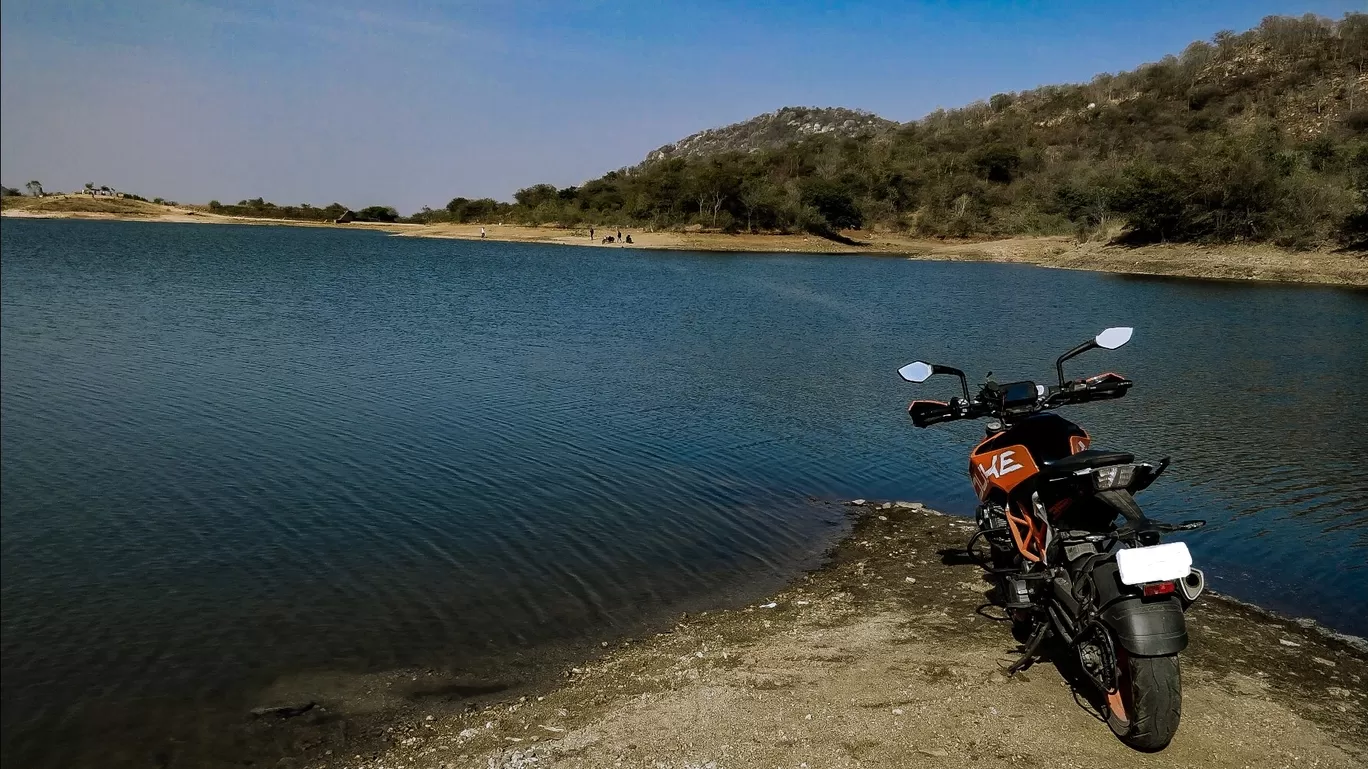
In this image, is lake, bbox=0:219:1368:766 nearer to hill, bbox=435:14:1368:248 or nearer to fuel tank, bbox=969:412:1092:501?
fuel tank, bbox=969:412:1092:501

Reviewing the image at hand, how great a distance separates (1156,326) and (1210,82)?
12811cm

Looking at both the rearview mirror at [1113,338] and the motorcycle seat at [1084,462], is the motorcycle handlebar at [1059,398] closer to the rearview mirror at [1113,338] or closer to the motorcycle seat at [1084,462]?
the rearview mirror at [1113,338]

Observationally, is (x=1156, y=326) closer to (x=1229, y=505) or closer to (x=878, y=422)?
(x=878, y=422)

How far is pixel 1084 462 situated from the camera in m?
5.26

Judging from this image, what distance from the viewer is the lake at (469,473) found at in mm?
6859

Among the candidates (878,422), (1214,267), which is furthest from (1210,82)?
(878,422)

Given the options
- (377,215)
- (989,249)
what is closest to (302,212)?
(377,215)

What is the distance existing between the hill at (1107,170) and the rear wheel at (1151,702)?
187 feet

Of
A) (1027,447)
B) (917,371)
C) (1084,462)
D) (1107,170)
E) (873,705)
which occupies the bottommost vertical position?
(873,705)

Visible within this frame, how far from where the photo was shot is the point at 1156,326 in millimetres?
29359

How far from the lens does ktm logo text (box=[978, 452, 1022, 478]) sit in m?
6.19

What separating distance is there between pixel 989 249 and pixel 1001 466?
252 feet

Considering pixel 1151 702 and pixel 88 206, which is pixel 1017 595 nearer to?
pixel 1151 702

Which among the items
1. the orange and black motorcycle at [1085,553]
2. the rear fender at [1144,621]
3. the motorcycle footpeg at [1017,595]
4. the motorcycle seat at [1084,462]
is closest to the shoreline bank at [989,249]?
the orange and black motorcycle at [1085,553]
